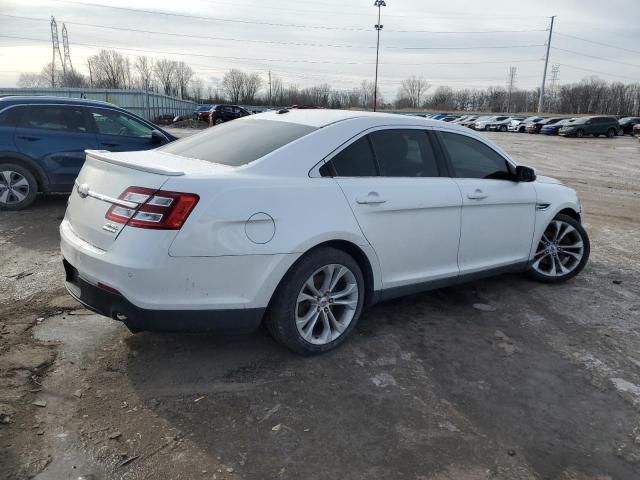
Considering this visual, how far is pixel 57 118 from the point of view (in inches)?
310

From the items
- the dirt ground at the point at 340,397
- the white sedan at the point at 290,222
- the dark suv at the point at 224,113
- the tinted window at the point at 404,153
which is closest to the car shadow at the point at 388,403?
the dirt ground at the point at 340,397

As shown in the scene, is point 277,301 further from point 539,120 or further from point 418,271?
point 539,120

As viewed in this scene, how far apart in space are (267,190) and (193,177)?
17.4 inches

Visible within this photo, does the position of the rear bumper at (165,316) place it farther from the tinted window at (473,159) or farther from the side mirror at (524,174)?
the side mirror at (524,174)

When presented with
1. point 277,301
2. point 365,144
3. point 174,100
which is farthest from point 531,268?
point 174,100

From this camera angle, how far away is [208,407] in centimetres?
304

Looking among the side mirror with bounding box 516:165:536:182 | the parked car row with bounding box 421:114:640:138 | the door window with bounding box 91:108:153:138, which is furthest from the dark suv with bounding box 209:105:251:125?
the side mirror with bounding box 516:165:536:182

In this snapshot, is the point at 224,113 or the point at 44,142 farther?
the point at 224,113

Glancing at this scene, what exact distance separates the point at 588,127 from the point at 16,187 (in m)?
43.0

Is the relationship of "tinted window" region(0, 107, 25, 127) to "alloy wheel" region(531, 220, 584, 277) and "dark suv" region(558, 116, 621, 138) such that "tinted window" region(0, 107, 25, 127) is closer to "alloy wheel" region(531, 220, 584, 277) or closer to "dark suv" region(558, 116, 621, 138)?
"alloy wheel" region(531, 220, 584, 277)

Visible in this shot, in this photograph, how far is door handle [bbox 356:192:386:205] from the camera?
3.68m

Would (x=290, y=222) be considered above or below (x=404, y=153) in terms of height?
below

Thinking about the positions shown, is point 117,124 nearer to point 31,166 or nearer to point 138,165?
point 31,166

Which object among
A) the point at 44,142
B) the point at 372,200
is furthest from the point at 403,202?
the point at 44,142
